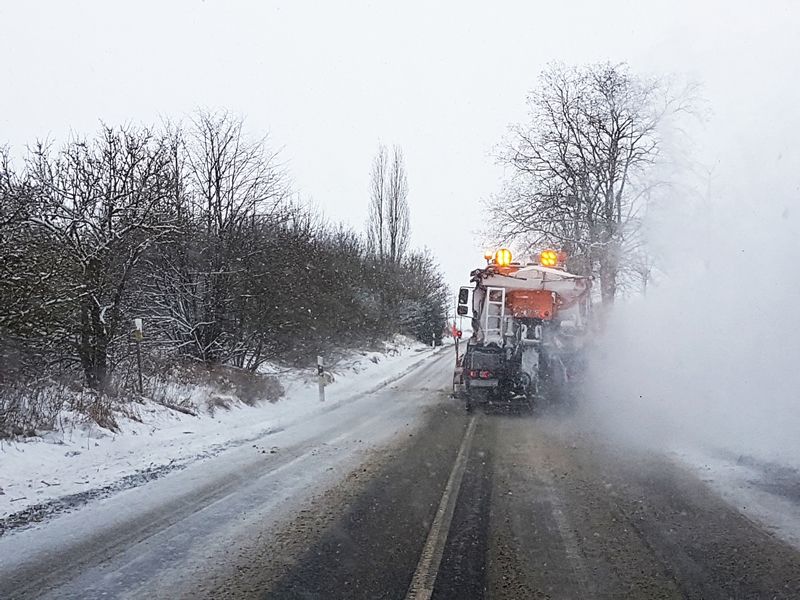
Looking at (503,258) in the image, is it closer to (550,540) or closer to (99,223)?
(99,223)

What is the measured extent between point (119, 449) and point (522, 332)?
9202 mm

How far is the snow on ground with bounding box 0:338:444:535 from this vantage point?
7.51m

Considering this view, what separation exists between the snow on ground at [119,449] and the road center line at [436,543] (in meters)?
3.51

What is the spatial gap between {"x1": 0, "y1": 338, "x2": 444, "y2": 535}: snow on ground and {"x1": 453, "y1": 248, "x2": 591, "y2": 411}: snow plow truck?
376 cm

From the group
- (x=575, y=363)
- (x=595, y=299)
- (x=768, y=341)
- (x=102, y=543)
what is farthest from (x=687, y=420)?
(x=102, y=543)

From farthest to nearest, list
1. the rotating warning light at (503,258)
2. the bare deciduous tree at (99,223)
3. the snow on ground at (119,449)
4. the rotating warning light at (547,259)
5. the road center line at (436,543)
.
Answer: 1. the rotating warning light at (547,259)
2. the rotating warning light at (503,258)
3. the bare deciduous tree at (99,223)
4. the snow on ground at (119,449)
5. the road center line at (436,543)

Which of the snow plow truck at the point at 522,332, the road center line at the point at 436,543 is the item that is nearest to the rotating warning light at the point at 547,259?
the snow plow truck at the point at 522,332

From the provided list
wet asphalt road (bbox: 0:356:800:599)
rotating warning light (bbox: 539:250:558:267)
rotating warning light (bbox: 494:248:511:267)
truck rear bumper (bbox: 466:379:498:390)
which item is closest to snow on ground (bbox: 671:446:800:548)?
wet asphalt road (bbox: 0:356:800:599)

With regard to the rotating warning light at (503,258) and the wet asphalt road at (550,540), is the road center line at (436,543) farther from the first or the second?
the rotating warning light at (503,258)

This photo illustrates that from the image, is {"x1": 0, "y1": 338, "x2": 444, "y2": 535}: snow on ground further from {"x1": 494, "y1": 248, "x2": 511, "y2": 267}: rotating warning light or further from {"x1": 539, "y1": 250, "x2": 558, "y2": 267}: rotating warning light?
{"x1": 539, "y1": 250, "x2": 558, "y2": 267}: rotating warning light

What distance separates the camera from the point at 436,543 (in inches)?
227

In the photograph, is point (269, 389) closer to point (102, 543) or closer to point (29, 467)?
point (29, 467)

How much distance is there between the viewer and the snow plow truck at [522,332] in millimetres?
15578

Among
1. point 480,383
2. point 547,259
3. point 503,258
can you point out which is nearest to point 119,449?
point 480,383
